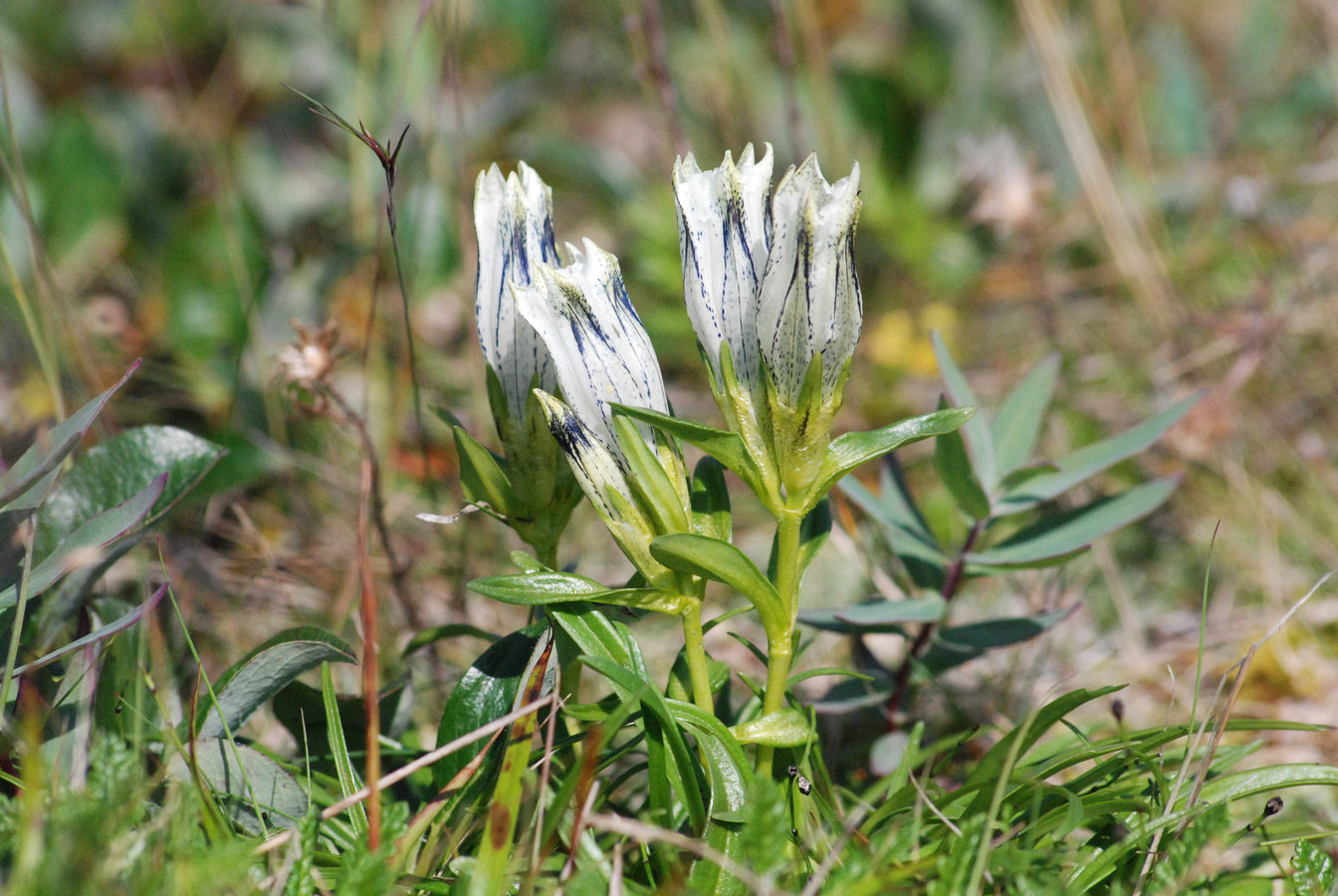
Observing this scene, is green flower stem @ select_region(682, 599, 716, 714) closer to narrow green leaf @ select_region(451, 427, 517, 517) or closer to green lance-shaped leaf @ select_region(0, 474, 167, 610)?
narrow green leaf @ select_region(451, 427, 517, 517)

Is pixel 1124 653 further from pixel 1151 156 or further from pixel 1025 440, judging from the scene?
pixel 1151 156

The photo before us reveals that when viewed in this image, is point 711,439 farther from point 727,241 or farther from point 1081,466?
point 1081,466

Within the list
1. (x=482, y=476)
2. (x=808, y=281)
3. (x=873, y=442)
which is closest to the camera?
(x=808, y=281)

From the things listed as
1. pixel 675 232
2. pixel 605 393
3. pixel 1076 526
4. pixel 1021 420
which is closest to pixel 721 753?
pixel 605 393

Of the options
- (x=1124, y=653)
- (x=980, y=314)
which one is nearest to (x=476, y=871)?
(x=1124, y=653)

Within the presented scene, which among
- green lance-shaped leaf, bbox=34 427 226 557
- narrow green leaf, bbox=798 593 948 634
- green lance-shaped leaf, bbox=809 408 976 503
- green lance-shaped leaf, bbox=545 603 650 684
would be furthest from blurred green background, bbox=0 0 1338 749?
green lance-shaped leaf, bbox=809 408 976 503

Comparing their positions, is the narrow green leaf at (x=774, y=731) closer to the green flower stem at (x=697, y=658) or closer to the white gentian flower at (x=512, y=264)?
the green flower stem at (x=697, y=658)
